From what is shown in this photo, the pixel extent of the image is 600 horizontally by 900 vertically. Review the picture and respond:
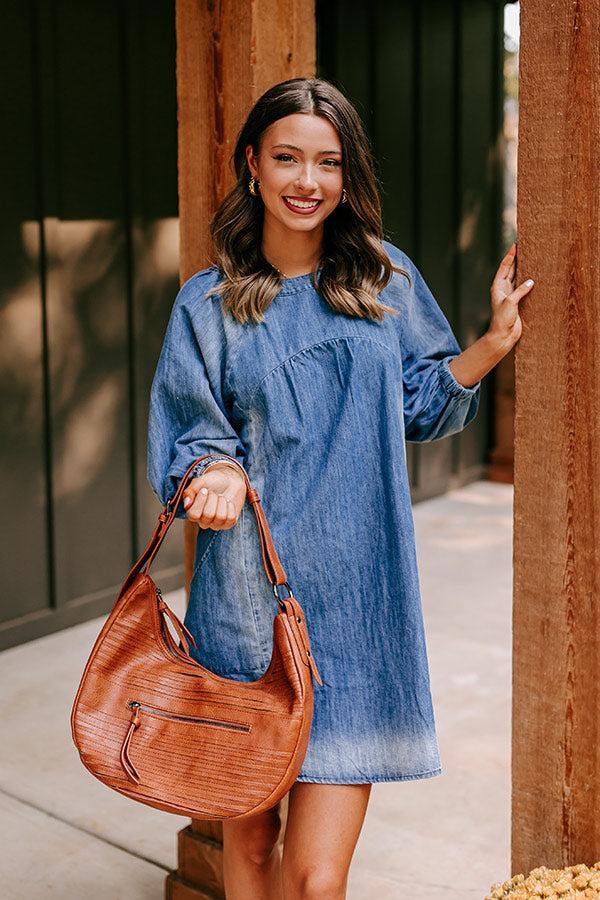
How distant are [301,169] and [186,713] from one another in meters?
0.95

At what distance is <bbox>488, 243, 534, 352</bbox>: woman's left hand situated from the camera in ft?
6.41

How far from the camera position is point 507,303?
6.43ft

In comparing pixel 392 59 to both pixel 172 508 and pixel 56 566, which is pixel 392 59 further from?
pixel 172 508

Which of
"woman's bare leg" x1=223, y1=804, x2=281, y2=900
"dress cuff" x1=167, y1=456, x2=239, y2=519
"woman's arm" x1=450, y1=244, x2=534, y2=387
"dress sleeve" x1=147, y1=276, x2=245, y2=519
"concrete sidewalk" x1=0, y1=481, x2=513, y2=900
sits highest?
"woman's arm" x1=450, y1=244, x2=534, y2=387

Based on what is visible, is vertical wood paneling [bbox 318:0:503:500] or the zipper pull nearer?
the zipper pull

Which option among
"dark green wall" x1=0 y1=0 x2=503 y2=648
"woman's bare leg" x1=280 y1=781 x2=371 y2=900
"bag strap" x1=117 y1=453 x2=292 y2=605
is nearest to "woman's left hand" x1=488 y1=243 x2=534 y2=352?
"bag strap" x1=117 y1=453 x2=292 y2=605

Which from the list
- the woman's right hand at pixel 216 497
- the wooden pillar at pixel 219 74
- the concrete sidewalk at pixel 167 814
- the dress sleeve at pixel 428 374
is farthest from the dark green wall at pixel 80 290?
the woman's right hand at pixel 216 497

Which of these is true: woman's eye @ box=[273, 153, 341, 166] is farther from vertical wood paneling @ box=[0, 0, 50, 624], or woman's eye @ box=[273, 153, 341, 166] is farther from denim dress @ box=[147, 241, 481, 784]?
vertical wood paneling @ box=[0, 0, 50, 624]

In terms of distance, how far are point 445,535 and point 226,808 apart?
16.4ft

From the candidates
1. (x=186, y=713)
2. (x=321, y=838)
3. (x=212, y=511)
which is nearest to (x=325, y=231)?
(x=212, y=511)

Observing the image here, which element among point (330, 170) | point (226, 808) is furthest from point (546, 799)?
point (330, 170)

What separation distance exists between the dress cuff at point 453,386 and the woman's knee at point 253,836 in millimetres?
846

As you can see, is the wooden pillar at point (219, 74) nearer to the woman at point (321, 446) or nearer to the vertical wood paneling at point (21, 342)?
the woman at point (321, 446)

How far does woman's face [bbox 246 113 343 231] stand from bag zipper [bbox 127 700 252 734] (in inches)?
33.6
